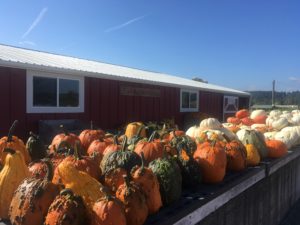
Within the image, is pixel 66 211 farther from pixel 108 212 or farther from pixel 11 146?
pixel 11 146

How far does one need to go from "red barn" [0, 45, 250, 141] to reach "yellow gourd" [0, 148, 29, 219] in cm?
628

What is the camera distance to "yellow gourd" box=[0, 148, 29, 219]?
7.41 feet

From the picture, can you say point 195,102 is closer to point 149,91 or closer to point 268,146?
point 149,91

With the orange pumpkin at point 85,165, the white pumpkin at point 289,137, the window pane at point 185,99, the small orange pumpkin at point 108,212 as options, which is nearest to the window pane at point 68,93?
the white pumpkin at point 289,137

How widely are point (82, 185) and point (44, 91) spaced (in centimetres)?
810

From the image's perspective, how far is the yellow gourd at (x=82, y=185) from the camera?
2105 mm

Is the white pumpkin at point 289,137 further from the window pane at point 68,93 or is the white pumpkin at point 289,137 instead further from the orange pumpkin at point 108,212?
the window pane at point 68,93

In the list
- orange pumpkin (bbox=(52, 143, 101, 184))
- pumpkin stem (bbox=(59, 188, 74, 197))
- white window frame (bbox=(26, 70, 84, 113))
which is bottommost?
pumpkin stem (bbox=(59, 188, 74, 197))

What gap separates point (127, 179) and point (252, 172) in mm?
2171

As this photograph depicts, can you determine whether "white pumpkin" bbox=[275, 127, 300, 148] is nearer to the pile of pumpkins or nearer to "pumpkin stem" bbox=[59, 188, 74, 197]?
the pile of pumpkins

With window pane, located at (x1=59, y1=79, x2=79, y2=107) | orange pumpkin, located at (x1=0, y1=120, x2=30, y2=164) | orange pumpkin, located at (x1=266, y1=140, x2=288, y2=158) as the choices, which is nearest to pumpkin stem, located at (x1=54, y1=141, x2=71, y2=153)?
orange pumpkin, located at (x1=0, y1=120, x2=30, y2=164)

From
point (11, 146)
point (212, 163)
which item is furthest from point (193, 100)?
point (11, 146)

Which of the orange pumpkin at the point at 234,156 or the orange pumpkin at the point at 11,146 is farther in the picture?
the orange pumpkin at the point at 234,156

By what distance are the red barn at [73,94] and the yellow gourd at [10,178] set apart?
6.28 metres
